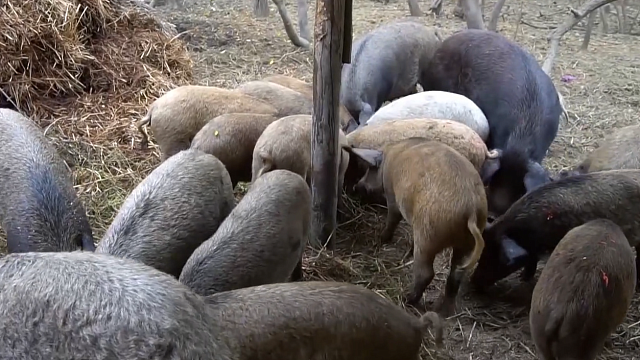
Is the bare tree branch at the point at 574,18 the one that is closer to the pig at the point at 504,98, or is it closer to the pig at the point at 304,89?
the pig at the point at 504,98

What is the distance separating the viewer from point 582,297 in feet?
8.77

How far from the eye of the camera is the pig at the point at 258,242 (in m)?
2.72

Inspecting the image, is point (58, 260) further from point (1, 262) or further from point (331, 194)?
point (331, 194)

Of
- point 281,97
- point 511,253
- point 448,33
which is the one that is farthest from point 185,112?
point 448,33

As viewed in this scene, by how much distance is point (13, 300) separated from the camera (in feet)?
6.14

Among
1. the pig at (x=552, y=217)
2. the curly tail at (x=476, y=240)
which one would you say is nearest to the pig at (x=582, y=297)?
the curly tail at (x=476, y=240)

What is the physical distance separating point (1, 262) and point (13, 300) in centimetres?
20

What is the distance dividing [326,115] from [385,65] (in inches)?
80.6

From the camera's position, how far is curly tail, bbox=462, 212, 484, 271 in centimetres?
300

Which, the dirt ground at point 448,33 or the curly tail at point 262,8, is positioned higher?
the curly tail at point 262,8

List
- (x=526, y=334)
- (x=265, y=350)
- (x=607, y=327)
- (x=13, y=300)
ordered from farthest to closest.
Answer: (x=526, y=334) → (x=607, y=327) → (x=265, y=350) → (x=13, y=300)

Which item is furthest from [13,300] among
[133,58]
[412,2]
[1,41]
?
[412,2]


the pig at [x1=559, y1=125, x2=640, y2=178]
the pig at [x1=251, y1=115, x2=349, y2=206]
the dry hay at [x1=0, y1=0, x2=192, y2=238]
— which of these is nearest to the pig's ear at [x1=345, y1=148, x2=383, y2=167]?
the pig at [x1=251, y1=115, x2=349, y2=206]

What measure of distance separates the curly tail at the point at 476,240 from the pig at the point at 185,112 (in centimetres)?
160
